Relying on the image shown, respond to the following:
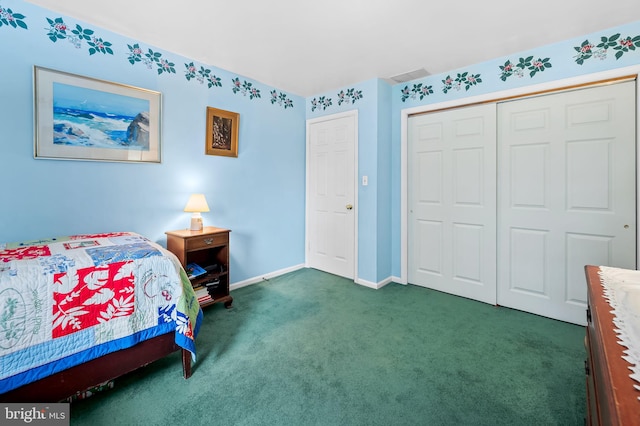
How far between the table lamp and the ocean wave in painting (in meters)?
0.59

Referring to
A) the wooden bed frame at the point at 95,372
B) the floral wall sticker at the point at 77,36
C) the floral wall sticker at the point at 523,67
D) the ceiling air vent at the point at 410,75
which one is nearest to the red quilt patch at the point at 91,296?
the wooden bed frame at the point at 95,372

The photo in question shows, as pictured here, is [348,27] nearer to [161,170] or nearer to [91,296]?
[161,170]

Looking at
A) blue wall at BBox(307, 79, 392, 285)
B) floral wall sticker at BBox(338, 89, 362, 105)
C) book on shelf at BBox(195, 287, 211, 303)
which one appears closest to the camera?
book on shelf at BBox(195, 287, 211, 303)

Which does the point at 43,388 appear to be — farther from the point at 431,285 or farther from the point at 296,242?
the point at 431,285

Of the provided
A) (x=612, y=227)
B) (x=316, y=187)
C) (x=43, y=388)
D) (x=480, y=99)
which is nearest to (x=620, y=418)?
(x=43, y=388)

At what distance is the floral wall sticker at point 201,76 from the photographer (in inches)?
109

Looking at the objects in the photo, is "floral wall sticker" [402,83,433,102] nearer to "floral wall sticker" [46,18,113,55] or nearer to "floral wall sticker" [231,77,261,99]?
"floral wall sticker" [231,77,261,99]

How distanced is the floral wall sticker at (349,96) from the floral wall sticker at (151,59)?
1829mm

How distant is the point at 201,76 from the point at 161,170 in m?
1.02

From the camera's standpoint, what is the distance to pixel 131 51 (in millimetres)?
2420

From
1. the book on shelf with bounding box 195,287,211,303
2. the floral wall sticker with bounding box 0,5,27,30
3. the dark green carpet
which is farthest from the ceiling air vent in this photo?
the floral wall sticker with bounding box 0,5,27,30

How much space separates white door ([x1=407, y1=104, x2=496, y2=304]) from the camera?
285 cm

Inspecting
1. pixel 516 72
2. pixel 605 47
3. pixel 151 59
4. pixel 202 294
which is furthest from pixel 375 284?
pixel 151 59

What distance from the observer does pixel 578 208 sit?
242 centimetres
